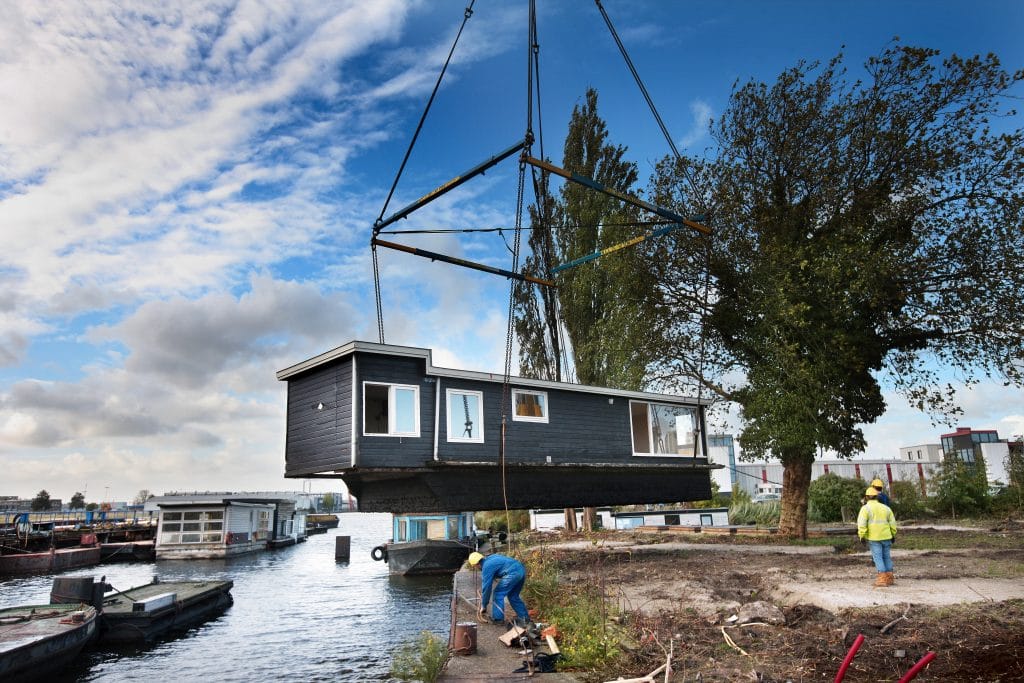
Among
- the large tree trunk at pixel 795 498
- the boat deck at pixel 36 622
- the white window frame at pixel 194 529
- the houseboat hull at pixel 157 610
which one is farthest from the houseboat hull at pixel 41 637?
the white window frame at pixel 194 529

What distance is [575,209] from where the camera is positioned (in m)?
34.2

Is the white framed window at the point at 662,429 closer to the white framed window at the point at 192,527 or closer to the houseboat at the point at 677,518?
the houseboat at the point at 677,518

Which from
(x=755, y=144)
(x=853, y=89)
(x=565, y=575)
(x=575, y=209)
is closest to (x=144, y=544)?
(x=575, y=209)

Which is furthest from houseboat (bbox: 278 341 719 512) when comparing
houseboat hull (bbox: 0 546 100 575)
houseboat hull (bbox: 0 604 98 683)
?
houseboat hull (bbox: 0 546 100 575)

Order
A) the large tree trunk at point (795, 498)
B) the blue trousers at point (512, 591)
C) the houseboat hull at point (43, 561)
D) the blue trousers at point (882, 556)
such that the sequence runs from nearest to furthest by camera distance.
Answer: the blue trousers at point (512, 591) < the blue trousers at point (882, 556) < the large tree trunk at point (795, 498) < the houseboat hull at point (43, 561)

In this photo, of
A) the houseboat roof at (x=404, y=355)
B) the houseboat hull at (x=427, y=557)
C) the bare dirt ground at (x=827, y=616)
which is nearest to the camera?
the bare dirt ground at (x=827, y=616)

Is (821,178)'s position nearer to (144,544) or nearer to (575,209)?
(575,209)

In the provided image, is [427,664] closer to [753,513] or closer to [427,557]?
[427,557]

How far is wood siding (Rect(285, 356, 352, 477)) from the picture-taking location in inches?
601

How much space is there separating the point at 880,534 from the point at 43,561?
4147 cm

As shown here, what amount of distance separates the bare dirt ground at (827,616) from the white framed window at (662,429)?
4294 millimetres

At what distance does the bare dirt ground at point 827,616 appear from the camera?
24.7ft

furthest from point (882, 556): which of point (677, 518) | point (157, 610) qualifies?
point (677, 518)

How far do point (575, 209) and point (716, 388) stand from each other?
12491 mm
